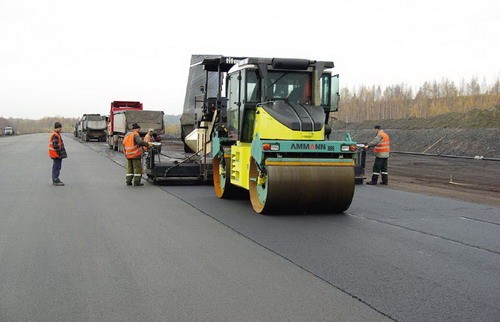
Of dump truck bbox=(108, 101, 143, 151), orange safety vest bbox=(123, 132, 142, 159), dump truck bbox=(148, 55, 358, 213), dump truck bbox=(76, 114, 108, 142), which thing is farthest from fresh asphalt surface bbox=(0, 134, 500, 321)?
dump truck bbox=(76, 114, 108, 142)

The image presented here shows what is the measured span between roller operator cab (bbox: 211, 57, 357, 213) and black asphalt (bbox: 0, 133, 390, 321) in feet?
1.66

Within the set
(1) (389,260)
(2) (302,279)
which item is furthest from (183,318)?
(1) (389,260)

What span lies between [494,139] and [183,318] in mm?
30046

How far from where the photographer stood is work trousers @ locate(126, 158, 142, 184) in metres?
13.9

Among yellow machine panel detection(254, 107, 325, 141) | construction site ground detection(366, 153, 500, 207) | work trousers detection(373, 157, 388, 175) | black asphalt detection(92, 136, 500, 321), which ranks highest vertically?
yellow machine panel detection(254, 107, 325, 141)

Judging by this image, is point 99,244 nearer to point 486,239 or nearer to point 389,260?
point 389,260

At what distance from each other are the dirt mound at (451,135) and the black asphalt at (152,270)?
24395 mm

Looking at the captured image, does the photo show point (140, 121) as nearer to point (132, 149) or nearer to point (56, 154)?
point (56, 154)

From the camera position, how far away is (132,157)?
14.0 meters

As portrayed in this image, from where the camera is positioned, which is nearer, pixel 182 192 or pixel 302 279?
pixel 302 279

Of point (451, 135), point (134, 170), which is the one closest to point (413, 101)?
point (451, 135)

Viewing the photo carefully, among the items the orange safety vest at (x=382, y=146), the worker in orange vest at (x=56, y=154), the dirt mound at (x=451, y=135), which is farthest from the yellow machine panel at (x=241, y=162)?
the dirt mound at (x=451, y=135)

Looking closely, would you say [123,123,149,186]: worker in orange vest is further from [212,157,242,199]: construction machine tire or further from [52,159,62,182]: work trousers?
[212,157,242,199]: construction machine tire

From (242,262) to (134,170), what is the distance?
857cm
